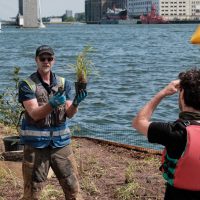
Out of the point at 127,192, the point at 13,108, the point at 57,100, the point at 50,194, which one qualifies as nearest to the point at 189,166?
the point at 57,100

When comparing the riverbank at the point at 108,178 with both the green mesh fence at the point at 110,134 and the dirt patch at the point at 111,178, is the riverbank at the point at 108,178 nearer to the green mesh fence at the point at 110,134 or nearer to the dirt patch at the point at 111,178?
the dirt patch at the point at 111,178

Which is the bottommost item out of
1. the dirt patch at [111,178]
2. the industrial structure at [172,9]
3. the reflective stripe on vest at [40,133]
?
the dirt patch at [111,178]

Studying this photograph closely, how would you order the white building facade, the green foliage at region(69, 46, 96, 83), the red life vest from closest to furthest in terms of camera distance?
the red life vest
the green foliage at region(69, 46, 96, 83)
the white building facade

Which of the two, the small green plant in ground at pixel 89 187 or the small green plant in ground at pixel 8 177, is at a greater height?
the small green plant in ground at pixel 8 177

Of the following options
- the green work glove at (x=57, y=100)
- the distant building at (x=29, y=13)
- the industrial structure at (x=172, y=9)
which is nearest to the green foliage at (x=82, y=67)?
the green work glove at (x=57, y=100)

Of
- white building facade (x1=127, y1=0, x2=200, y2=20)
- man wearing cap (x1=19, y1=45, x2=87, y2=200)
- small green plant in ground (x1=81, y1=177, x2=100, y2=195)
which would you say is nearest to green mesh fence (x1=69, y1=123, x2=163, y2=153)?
small green plant in ground (x1=81, y1=177, x2=100, y2=195)

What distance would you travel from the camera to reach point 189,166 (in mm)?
3611

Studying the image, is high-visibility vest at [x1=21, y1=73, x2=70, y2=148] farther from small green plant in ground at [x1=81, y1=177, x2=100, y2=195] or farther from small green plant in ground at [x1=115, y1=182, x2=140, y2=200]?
small green plant in ground at [x1=81, y1=177, x2=100, y2=195]

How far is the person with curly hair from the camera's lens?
11.8 feet

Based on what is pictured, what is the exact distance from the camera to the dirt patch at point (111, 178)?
6.70 meters

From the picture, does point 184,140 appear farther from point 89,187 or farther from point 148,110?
point 89,187

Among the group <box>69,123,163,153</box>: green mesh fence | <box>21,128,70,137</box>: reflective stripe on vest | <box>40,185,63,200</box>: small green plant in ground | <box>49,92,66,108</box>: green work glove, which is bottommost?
<box>69,123,163,153</box>: green mesh fence

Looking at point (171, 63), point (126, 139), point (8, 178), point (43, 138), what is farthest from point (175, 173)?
point (171, 63)

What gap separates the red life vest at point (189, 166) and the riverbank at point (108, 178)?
9.64ft
